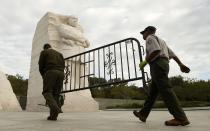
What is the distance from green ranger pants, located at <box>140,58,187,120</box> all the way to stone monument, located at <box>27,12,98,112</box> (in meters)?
4.75

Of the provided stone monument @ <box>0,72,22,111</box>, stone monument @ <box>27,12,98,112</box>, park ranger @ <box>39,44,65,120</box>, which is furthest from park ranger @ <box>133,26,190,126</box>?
stone monument @ <box>0,72,22,111</box>

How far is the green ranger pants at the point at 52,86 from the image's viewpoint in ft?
15.1

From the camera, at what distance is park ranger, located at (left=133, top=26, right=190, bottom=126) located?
368cm

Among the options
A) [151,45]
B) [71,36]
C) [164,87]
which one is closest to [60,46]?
[71,36]

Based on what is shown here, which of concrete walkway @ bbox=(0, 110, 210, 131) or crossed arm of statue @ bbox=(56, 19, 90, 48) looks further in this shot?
crossed arm of statue @ bbox=(56, 19, 90, 48)

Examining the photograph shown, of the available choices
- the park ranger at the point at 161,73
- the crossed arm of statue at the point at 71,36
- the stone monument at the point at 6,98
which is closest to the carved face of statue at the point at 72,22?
the crossed arm of statue at the point at 71,36

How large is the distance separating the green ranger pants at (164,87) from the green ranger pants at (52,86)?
5.19ft

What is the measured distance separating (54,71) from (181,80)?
107 ft

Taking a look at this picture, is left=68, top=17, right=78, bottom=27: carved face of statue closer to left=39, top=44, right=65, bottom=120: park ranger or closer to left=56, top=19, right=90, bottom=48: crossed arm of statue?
left=56, top=19, right=90, bottom=48: crossed arm of statue

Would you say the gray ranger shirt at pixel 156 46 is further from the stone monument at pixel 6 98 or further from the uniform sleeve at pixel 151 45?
the stone monument at pixel 6 98

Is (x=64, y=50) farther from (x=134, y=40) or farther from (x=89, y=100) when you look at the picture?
(x=134, y=40)

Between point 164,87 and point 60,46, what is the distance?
19.2 feet

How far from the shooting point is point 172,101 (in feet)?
12.3

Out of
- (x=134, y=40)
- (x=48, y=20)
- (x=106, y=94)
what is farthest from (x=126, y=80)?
(x=106, y=94)
